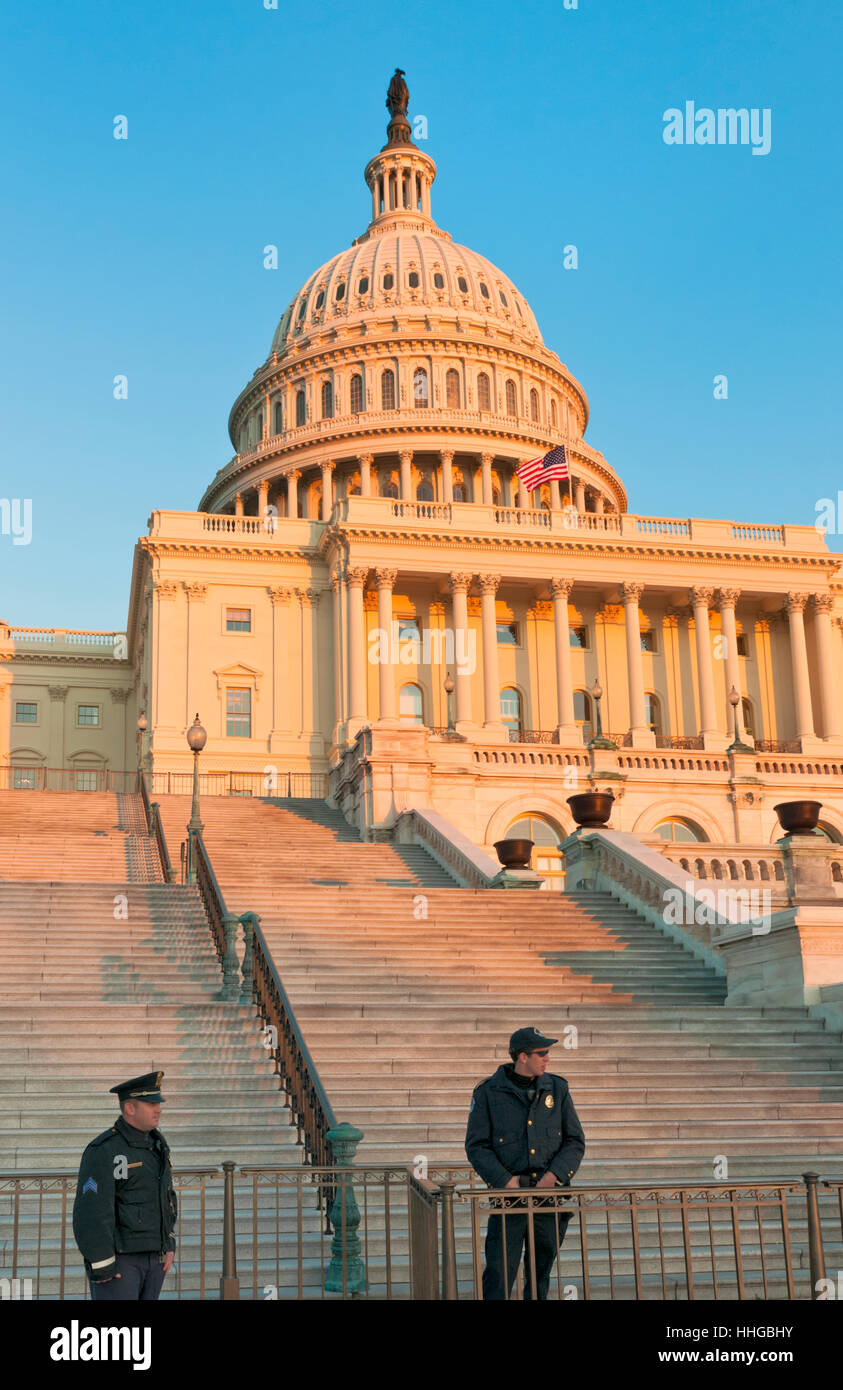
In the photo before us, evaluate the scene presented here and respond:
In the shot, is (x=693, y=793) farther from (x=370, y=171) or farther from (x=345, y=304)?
(x=370, y=171)

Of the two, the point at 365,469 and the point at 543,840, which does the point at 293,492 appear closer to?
the point at 365,469

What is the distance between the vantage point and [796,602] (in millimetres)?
63781

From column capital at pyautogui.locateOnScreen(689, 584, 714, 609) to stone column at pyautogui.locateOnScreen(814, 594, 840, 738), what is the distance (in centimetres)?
511

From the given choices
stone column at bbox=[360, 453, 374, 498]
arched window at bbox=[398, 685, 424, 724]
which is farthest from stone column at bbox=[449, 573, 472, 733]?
stone column at bbox=[360, 453, 374, 498]

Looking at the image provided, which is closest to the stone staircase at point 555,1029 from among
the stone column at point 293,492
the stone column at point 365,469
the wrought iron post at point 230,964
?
the wrought iron post at point 230,964

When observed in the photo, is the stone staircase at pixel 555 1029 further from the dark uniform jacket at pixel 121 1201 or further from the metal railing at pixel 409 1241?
the dark uniform jacket at pixel 121 1201

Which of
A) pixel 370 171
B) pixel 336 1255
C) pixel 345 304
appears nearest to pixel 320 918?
pixel 336 1255

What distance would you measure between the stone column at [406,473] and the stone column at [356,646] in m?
18.6

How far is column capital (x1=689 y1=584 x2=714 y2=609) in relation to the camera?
62.6 m

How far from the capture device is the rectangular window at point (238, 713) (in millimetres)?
60125

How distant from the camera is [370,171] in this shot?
106938 mm

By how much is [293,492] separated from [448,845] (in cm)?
5285

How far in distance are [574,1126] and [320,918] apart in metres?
13.8

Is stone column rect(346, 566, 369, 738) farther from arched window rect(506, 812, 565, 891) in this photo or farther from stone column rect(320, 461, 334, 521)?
arched window rect(506, 812, 565, 891)
